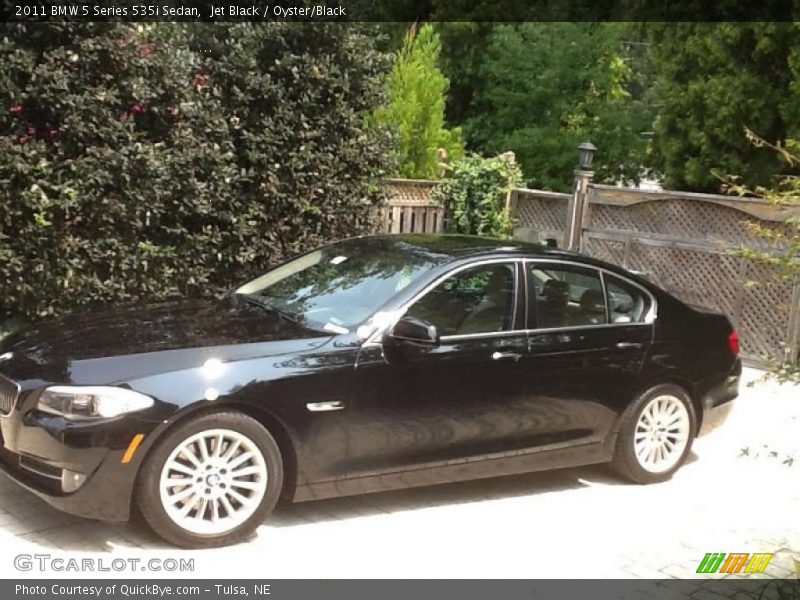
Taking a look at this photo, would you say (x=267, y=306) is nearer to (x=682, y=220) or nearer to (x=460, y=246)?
(x=460, y=246)

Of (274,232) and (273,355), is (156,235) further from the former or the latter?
(273,355)

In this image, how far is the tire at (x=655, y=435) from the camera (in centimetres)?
622

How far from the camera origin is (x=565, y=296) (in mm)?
6152

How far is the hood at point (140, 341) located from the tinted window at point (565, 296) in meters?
1.52

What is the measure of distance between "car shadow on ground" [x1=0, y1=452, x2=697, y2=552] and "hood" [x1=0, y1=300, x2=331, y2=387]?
0.81 meters

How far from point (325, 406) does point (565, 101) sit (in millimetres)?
12716

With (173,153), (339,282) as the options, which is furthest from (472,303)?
(173,153)

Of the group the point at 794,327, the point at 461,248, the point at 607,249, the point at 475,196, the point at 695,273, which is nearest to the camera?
the point at 461,248

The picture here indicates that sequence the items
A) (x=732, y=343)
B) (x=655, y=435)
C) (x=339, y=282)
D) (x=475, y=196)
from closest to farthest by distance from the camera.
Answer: (x=339, y=282)
(x=655, y=435)
(x=732, y=343)
(x=475, y=196)

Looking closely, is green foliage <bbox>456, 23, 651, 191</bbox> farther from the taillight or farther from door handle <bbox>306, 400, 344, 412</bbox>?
door handle <bbox>306, 400, 344, 412</bbox>

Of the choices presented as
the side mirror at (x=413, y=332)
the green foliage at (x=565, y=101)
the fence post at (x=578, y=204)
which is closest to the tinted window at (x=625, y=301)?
the side mirror at (x=413, y=332)

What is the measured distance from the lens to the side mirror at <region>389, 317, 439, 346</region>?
5.17 m

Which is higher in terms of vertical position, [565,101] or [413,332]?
[565,101]

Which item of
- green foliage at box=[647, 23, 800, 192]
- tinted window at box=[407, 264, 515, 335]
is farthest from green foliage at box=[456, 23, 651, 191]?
tinted window at box=[407, 264, 515, 335]
